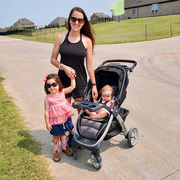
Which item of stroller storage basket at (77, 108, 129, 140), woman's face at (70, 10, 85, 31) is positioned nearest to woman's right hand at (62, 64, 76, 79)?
woman's face at (70, 10, 85, 31)

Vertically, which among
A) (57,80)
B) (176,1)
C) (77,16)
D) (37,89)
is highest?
(176,1)

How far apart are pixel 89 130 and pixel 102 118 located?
0.31 meters

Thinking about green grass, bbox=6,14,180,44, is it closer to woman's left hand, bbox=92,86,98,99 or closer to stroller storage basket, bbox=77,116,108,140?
woman's left hand, bbox=92,86,98,99

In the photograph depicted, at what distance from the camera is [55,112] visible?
2.96m

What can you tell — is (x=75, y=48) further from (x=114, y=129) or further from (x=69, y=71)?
(x=114, y=129)

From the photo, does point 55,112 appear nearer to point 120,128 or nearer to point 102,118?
point 102,118

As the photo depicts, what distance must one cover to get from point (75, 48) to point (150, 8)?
49.5m

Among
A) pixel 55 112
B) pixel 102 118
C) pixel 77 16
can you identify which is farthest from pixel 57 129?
pixel 77 16

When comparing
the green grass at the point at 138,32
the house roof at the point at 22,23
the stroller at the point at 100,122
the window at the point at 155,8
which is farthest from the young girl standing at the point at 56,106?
the house roof at the point at 22,23

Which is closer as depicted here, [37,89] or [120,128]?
[120,128]

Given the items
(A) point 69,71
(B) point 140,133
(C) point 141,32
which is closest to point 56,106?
(A) point 69,71

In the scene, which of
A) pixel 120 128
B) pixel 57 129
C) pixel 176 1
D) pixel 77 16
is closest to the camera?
pixel 77 16

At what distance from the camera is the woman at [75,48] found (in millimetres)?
2922

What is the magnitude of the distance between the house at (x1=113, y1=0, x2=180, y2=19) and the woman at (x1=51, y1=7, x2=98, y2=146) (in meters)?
45.8
